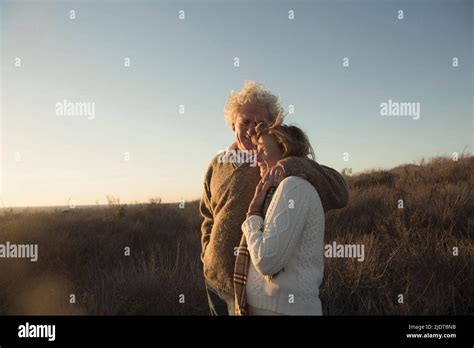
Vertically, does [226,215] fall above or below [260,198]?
below

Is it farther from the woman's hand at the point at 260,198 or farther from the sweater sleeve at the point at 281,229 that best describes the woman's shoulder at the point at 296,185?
the woman's hand at the point at 260,198

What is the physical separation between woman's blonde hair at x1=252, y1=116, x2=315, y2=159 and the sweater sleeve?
0.72 feet

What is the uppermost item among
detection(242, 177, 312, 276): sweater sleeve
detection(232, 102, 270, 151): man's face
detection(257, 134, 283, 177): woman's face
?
detection(232, 102, 270, 151): man's face

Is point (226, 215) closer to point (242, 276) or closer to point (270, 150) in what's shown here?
point (242, 276)

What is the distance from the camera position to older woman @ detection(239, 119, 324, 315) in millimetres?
1776

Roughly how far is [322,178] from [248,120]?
686 mm

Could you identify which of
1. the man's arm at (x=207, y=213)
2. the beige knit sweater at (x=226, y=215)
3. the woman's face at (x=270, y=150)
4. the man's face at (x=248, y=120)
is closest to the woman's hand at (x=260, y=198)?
the woman's face at (x=270, y=150)

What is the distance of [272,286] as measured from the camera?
6.40 feet

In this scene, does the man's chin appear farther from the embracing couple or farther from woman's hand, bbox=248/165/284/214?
woman's hand, bbox=248/165/284/214

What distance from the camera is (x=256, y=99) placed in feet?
7.80

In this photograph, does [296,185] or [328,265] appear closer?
[296,185]

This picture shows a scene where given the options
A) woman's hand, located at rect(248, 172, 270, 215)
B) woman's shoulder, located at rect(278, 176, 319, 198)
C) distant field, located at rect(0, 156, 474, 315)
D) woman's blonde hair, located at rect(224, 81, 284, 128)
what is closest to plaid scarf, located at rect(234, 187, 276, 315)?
woman's hand, located at rect(248, 172, 270, 215)

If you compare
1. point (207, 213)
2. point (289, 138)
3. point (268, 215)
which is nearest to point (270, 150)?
point (289, 138)
